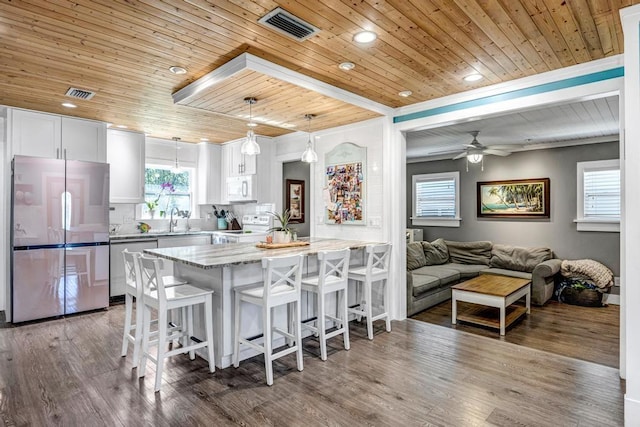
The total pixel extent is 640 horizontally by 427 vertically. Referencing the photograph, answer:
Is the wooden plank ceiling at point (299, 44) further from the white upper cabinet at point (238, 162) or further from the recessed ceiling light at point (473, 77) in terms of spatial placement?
the white upper cabinet at point (238, 162)

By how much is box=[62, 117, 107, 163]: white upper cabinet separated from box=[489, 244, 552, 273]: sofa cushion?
620cm

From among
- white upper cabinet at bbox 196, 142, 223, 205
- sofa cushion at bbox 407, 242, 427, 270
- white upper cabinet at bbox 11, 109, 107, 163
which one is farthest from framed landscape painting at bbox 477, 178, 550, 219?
white upper cabinet at bbox 11, 109, 107, 163

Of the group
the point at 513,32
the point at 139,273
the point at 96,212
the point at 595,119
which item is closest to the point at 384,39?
the point at 513,32

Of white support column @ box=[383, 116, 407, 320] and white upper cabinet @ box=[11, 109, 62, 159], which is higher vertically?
white upper cabinet @ box=[11, 109, 62, 159]

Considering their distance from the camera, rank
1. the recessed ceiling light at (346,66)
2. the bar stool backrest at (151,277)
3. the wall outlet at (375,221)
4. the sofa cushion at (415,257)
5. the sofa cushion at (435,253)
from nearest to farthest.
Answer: the bar stool backrest at (151,277) → the recessed ceiling light at (346,66) → the wall outlet at (375,221) → the sofa cushion at (415,257) → the sofa cushion at (435,253)

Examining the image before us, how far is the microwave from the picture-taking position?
605 cm

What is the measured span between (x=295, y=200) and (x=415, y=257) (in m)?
2.45

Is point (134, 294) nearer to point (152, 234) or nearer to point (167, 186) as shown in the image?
point (152, 234)

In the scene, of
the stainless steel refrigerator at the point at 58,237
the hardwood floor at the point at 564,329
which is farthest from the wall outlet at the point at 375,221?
the stainless steel refrigerator at the point at 58,237

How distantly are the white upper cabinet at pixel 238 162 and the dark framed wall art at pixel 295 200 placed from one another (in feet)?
3.11

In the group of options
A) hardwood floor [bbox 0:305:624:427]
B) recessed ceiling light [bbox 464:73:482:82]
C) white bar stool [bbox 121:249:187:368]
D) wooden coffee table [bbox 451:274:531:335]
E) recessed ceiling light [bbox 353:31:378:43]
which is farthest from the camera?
wooden coffee table [bbox 451:274:531:335]

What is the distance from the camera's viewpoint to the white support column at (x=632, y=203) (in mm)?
2246

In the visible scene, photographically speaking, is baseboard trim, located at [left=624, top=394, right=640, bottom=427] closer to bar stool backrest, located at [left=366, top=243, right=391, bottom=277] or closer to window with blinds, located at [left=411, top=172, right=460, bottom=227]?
bar stool backrest, located at [left=366, top=243, right=391, bottom=277]

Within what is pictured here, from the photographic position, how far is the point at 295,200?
6.99 m
